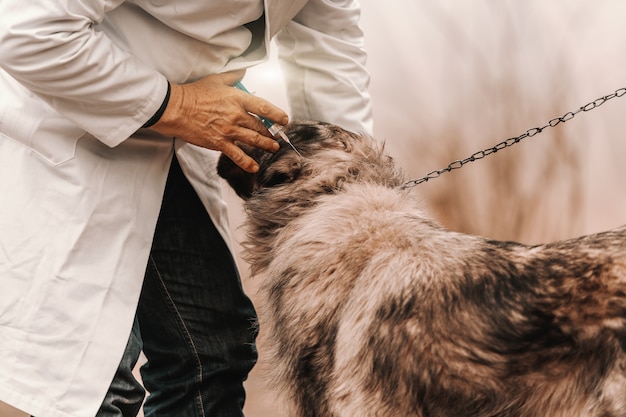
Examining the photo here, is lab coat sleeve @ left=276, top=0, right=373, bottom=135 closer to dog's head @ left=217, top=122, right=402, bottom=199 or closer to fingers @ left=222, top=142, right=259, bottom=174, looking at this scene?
dog's head @ left=217, top=122, right=402, bottom=199

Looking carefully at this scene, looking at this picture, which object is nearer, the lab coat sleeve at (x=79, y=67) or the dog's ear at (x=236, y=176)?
the lab coat sleeve at (x=79, y=67)

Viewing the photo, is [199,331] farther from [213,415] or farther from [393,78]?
[393,78]

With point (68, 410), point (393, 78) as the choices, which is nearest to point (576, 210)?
point (393, 78)

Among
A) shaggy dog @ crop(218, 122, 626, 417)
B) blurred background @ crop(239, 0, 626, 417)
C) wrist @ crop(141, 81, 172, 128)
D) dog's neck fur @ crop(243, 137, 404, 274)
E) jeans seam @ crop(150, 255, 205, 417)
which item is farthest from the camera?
blurred background @ crop(239, 0, 626, 417)

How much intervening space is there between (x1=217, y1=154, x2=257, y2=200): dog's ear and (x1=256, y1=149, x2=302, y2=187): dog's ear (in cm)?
5

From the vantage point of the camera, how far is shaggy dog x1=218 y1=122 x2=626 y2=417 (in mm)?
1046

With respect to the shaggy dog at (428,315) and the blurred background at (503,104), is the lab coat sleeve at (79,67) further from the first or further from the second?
the blurred background at (503,104)

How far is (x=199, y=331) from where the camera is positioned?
5.35 ft

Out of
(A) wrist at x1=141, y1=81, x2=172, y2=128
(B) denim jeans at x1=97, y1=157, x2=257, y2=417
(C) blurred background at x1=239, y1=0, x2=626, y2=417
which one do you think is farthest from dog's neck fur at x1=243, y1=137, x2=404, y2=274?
(C) blurred background at x1=239, y1=0, x2=626, y2=417

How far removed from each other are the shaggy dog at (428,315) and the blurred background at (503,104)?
1.42 meters

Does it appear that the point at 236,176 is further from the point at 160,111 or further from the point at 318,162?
the point at 160,111

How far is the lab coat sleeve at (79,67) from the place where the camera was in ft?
3.99

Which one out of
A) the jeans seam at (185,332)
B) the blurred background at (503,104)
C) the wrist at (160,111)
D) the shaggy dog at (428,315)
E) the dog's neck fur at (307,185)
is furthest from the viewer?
the blurred background at (503,104)

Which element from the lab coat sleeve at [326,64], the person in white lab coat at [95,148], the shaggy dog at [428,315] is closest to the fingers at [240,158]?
the person in white lab coat at [95,148]
